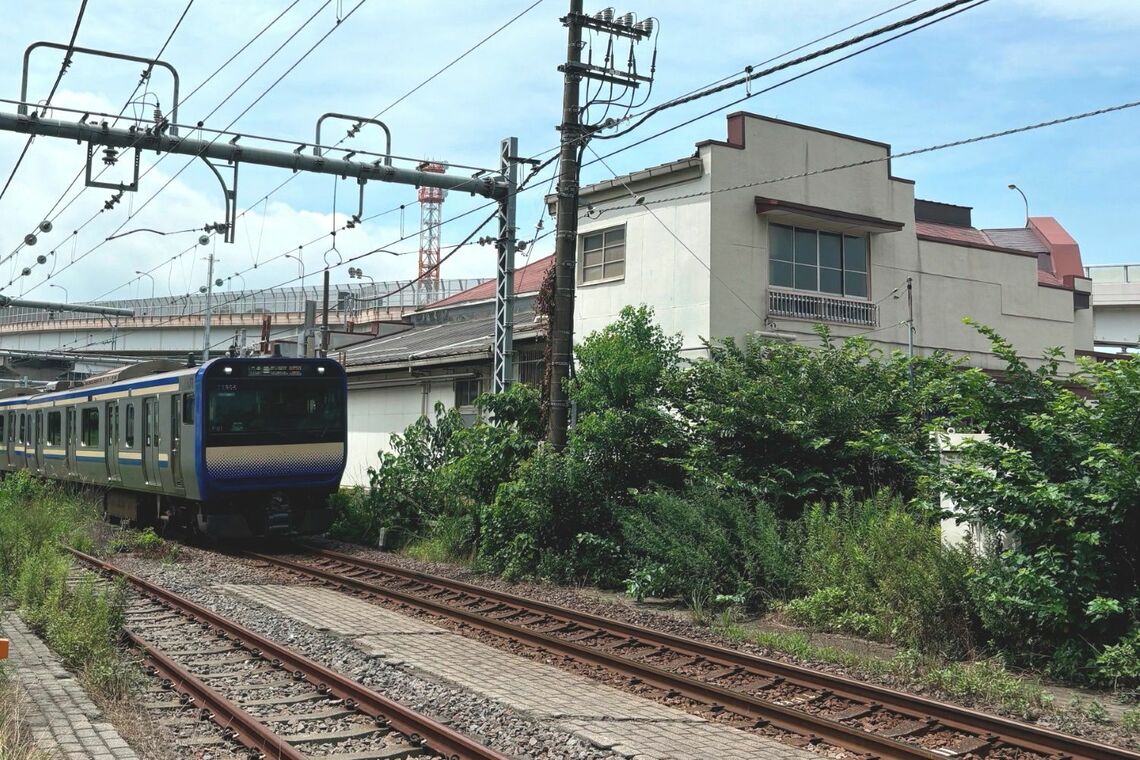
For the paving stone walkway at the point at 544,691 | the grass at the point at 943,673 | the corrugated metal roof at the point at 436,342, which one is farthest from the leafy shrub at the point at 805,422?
the corrugated metal roof at the point at 436,342

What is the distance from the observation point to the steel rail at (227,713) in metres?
6.70

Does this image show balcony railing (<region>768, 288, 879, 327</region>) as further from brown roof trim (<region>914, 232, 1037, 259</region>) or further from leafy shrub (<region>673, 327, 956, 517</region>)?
leafy shrub (<region>673, 327, 956, 517</region>)

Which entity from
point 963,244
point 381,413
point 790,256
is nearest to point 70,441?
point 381,413

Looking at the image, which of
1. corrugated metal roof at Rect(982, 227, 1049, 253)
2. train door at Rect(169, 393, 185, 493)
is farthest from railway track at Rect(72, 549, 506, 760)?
corrugated metal roof at Rect(982, 227, 1049, 253)

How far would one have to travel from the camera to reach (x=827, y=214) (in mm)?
19703

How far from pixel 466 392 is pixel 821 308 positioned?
25.9 ft

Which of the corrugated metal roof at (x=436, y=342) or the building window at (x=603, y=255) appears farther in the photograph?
the corrugated metal roof at (x=436, y=342)

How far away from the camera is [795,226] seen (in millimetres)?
20047

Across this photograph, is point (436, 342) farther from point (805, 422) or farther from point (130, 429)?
point (805, 422)

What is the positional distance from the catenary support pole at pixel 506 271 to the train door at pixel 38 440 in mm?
13322

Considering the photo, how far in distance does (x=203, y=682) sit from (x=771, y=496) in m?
7.55

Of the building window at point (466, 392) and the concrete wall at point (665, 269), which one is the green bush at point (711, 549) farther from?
the building window at point (466, 392)

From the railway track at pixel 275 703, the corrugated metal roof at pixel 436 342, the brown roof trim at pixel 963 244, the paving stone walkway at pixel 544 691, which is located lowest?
the paving stone walkway at pixel 544 691

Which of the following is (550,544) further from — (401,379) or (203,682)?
(401,379)
